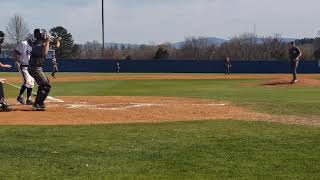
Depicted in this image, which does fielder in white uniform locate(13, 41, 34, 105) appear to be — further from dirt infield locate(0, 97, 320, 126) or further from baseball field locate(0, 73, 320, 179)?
baseball field locate(0, 73, 320, 179)

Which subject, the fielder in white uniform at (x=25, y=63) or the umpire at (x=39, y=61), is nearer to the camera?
the umpire at (x=39, y=61)

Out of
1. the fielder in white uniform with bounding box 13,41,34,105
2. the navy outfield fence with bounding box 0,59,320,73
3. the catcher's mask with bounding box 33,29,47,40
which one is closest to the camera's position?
the catcher's mask with bounding box 33,29,47,40

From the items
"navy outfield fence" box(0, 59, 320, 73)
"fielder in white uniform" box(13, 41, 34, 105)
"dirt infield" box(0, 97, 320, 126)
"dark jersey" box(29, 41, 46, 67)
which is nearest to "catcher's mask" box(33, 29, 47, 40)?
"dark jersey" box(29, 41, 46, 67)

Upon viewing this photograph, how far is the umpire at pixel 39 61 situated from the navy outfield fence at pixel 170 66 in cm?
5357

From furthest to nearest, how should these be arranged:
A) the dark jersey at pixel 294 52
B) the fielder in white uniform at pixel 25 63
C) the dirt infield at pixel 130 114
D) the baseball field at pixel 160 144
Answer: the dark jersey at pixel 294 52, the fielder in white uniform at pixel 25 63, the dirt infield at pixel 130 114, the baseball field at pixel 160 144

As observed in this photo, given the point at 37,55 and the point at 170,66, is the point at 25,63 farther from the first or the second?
the point at 170,66

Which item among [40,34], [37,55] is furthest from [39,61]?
[40,34]

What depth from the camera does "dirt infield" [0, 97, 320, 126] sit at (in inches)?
476

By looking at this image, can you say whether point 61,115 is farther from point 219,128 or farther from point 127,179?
point 127,179

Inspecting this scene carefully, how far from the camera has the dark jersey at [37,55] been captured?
13484mm

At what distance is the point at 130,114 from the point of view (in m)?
13.5

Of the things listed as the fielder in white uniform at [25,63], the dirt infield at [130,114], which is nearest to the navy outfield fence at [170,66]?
the dirt infield at [130,114]

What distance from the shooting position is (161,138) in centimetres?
938

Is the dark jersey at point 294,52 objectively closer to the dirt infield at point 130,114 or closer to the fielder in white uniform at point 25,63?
the dirt infield at point 130,114
